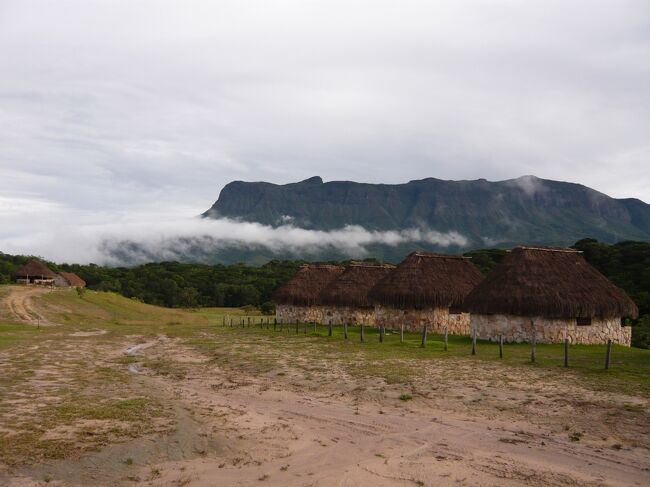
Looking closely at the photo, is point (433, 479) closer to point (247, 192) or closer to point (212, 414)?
point (212, 414)

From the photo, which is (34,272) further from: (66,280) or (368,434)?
(368,434)

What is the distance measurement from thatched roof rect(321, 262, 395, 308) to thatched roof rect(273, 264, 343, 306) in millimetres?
1922

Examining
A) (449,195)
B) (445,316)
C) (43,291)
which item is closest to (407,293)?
(445,316)

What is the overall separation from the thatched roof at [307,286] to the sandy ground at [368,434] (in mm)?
26207

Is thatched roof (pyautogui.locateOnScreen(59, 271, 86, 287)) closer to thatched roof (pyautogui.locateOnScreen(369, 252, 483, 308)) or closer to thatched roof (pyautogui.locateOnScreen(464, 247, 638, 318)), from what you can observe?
thatched roof (pyautogui.locateOnScreen(369, 252, 483, 308))

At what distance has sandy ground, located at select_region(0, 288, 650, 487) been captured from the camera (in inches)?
330

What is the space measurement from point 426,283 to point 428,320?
216cm

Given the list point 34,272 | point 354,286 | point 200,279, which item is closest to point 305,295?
point 354,286

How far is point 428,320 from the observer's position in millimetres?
32812

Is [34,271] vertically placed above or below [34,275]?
above

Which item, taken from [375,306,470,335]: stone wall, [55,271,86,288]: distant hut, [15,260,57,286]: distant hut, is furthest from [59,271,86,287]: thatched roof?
[375,306,470,335]: stone wall

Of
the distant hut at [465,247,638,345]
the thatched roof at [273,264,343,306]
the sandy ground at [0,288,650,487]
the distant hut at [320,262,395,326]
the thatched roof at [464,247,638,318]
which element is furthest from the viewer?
the thatched roof at [273,264,343,306]

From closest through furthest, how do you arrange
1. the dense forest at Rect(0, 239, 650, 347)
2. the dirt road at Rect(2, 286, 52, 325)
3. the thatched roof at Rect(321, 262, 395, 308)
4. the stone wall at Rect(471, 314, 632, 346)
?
1. the stone wall at Rect(471, 314, 632, 346)
2. the dirt road at Rect(2, 286, 52, 325)
3. the thatched roof at Rect(321, 262, 395, 308)
4. the dense forest at Rect(0, 239, 650, 347)

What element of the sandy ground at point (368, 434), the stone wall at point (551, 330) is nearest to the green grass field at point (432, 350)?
the stone wall at point (551, 330)
